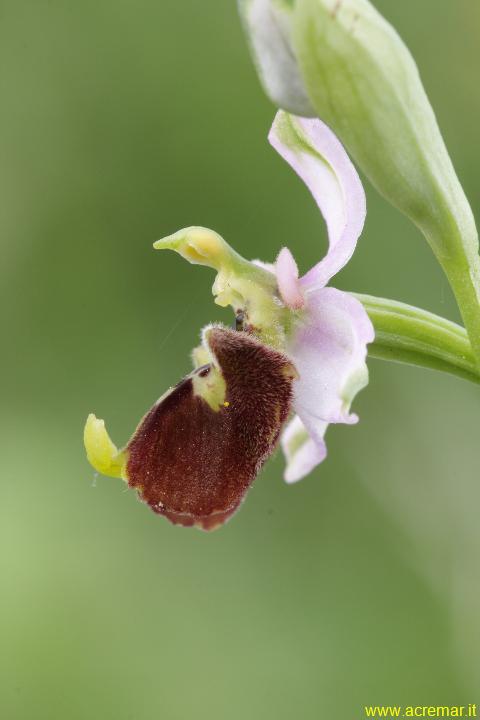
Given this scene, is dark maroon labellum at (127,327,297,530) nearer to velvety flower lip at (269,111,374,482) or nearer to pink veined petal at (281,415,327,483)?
velvety flower lip at (269,111,374,482)

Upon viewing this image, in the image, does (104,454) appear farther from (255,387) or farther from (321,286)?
(321,286)

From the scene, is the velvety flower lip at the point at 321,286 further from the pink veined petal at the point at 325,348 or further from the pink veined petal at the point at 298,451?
the pink veined petal at the point at 298,451

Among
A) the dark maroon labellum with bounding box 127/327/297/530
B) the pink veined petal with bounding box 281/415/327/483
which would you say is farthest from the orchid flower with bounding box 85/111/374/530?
the pink veined petal with bounding box 281/415/327/483

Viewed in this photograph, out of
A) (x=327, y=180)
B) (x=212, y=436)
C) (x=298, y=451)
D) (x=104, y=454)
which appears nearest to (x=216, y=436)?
(x=212, y=436)

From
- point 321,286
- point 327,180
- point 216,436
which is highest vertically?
point 327,180

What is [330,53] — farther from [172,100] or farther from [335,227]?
[172,100]
